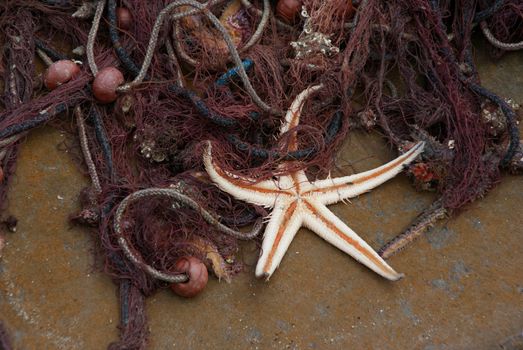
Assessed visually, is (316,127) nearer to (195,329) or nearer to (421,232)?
(421,232)

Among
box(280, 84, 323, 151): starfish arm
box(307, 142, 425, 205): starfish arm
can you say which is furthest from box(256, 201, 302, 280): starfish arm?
box(280, 84, 323, 151): starfish arm

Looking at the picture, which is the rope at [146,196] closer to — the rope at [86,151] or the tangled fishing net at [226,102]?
the tangled fishing net at [226,102]

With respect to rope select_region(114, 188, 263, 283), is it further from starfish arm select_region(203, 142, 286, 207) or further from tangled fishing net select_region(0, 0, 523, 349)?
starfish arm select_region(203, 142, 286, 207)

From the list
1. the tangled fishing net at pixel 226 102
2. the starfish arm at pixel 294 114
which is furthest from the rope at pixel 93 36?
the starfish arm at pixel 294 114

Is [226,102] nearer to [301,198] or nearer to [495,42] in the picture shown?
[301,198]

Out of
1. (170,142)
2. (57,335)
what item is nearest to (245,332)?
(57,335)

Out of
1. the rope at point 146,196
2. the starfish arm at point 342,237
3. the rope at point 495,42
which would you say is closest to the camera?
the rope at point 146,196
